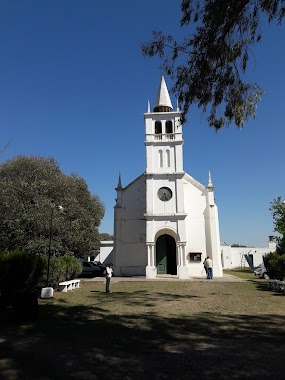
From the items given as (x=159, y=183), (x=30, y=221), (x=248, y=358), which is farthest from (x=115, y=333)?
(x=159, y=183)

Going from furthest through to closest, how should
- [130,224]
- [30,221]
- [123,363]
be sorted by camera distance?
[130,224] < [30,221] < [123,363]

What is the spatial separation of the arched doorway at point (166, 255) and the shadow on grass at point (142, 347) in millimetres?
17583

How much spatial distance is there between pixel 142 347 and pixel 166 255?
71.1ft

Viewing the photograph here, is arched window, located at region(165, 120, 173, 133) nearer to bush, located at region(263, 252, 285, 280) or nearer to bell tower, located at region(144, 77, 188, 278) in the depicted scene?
bell tower, located at region(144, 77, 188, 278)

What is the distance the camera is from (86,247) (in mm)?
26438

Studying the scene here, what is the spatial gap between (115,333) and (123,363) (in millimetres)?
2305

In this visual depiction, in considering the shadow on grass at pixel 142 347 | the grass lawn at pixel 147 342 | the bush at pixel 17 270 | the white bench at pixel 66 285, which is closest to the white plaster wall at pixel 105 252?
the white bench at pixel 66 285

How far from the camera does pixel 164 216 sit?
26500 mm

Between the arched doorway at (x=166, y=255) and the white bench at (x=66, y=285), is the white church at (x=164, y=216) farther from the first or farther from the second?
the white bench at (x=66, y=285)

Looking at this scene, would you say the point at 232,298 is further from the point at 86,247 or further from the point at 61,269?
the point at 86,247

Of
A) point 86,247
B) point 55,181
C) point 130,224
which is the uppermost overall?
point 55,181

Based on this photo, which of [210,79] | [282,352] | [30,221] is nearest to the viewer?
[282,352]

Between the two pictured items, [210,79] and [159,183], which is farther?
[159,183]

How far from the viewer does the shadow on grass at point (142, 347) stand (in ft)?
17.4
